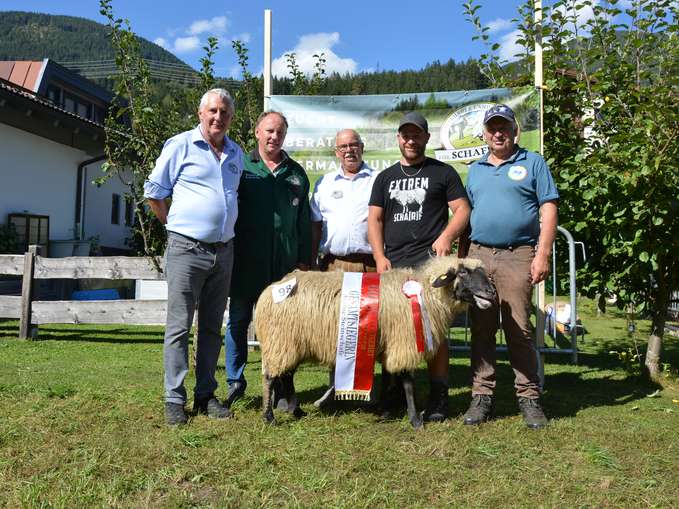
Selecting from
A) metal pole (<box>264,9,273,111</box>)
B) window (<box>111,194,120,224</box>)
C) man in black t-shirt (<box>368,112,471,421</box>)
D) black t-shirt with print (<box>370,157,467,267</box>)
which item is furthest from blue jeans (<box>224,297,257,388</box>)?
window (<box>111,194,120,224</box>)

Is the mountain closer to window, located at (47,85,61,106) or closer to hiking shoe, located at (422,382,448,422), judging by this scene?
window, located at (47,85,61,106)

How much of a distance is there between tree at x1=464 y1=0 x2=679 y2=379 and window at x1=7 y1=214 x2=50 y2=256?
Answer: 1204 cm

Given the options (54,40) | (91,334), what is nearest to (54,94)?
(91,334)

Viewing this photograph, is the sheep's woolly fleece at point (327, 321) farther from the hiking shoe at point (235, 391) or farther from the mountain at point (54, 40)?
the mountain at point (54, 40)

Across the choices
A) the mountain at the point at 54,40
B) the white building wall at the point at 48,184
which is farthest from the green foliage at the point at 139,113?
the mountain at the point at 54,40

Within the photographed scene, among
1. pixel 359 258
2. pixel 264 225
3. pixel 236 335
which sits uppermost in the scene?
pixel 264 225

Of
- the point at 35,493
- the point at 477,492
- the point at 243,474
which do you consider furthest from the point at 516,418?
the point at 35,493

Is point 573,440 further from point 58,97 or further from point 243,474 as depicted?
point 58,97

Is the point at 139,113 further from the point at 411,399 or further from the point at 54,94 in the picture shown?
the point at 54,94

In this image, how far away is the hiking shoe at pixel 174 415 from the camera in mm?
4230

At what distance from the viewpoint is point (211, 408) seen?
444cm

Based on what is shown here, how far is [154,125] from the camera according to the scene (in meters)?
6.64

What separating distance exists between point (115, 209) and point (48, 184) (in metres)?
4.32

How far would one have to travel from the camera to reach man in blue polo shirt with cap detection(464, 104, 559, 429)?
14.7 feet
